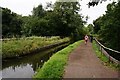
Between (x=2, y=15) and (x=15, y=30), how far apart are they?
21.5 ft

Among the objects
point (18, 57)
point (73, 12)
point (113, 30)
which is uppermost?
point (73, 12)

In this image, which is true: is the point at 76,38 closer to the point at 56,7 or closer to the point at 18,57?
the point at 56,7

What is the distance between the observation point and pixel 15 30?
68625 mm

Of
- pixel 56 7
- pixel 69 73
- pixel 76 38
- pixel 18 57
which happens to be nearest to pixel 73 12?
pixel 56 7

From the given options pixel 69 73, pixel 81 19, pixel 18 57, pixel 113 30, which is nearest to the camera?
pixel 69 73

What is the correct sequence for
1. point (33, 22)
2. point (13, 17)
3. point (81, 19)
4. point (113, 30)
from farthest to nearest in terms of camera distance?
point (81, 19) < point (13, 17) < point (33, 22) < point (113, 30)

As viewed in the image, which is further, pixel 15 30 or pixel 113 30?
pixel 15 30

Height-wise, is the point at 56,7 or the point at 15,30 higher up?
the point at 56,7

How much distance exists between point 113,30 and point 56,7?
1924 inches

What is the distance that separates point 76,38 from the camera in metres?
80.7

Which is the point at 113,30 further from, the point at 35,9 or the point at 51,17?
the point at 35,9

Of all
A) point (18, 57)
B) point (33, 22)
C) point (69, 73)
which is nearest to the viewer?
point (69, 73)

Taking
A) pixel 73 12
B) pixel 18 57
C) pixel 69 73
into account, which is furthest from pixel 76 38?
pixel 69 73

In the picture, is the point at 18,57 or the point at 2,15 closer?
the point at 18,57
